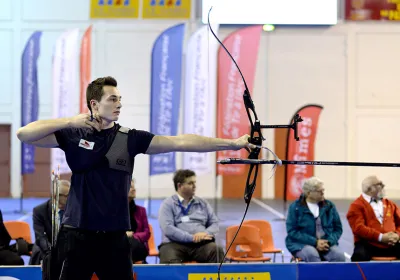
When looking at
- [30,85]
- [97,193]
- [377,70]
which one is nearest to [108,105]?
[97,193]

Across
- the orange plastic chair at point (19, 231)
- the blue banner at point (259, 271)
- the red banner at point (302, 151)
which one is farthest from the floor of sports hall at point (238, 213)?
the blue banner at point (259, 271)

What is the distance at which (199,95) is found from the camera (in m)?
10.6

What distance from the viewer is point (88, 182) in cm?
314

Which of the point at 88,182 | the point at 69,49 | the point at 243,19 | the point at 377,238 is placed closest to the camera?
the point at 88,182

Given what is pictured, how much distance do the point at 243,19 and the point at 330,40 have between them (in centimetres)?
245

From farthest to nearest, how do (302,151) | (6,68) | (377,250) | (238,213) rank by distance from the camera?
(6,68) < (238,213) < (302,151) < (377,250)

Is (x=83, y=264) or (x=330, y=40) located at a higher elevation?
(x=330, y=40)

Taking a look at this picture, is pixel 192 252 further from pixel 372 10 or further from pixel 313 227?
pixel 372 10

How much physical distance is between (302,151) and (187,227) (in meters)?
6.50

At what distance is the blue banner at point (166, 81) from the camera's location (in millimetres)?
11141

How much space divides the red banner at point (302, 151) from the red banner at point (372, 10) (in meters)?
5.45

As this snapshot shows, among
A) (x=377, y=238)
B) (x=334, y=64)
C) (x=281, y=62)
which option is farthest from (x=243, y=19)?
(x=377, y=238)

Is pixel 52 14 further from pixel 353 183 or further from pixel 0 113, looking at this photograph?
pixel 353 183

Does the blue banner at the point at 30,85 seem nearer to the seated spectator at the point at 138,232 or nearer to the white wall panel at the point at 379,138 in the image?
the seated spectator at the point at 138,232
